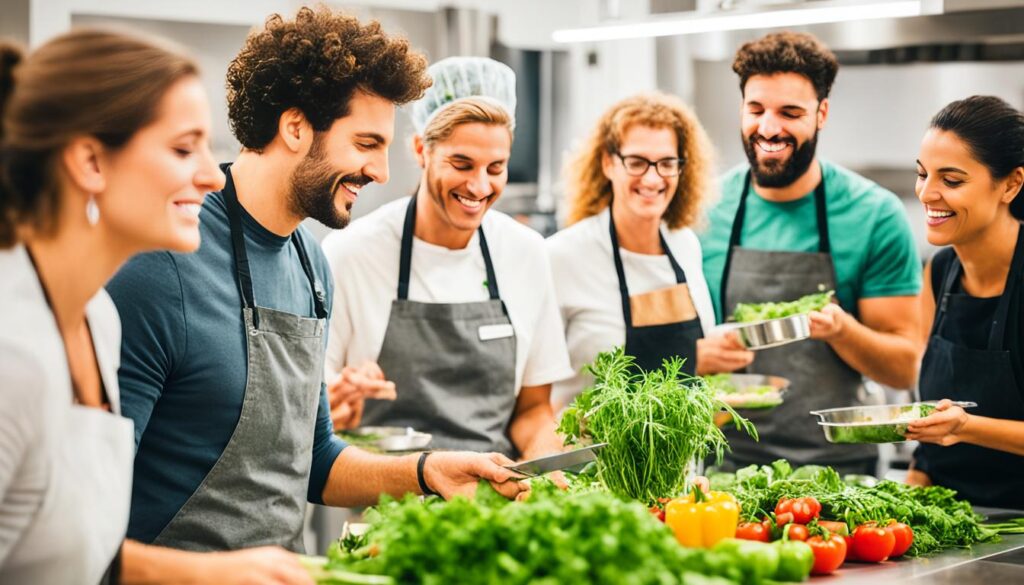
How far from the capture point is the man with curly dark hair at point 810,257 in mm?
3680

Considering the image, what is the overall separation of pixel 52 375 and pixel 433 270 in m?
1.83

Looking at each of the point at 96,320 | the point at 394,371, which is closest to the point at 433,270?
the point at 394,371

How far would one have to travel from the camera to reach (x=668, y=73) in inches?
237

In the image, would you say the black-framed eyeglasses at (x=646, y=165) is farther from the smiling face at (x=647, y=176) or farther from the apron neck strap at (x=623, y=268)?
the apron neck strap at (x=623, y=268)

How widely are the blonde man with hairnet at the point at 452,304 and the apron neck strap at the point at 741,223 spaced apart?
83cm

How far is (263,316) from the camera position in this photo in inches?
93.3

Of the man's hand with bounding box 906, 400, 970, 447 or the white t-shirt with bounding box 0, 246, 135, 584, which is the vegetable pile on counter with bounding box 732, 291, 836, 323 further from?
the white t-shirt with bounding box 0, 246, 135, 584

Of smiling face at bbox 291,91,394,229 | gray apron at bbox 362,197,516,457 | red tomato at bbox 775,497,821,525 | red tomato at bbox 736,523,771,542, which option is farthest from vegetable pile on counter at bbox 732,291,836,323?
smiling face at bbox 291,91,394,229

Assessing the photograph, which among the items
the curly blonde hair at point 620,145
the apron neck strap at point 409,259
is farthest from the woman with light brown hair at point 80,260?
the curly blonde hair at point 620,145

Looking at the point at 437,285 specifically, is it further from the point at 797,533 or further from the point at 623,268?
the point at 797,533

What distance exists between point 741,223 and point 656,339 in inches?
26.4

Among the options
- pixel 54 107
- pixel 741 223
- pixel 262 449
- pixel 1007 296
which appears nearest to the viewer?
pixel 54 107

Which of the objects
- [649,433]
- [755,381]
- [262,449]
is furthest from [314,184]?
[755,381]

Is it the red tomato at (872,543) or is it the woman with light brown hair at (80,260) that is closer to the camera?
the woman with light brown hair at (80,260)
